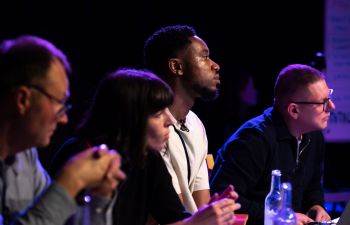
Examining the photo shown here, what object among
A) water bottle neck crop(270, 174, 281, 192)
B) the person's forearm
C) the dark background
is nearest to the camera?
the person's forearm

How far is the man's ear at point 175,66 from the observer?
267cm

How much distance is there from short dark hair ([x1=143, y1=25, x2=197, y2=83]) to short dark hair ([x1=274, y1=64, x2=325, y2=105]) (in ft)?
1.87

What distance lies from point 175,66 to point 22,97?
136 cm

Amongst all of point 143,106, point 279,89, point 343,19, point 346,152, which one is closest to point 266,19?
point 343,19

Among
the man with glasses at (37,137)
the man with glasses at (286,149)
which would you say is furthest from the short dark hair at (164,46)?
the man with glasses at (37,137)

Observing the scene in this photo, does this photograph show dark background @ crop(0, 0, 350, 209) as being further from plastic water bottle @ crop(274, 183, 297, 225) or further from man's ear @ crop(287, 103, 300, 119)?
plastic water bottle @ crop(274, 183, 297, 225)

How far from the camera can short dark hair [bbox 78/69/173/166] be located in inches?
68.2

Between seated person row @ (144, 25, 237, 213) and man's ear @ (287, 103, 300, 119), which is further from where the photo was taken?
man's ear @ (287, 103, 300, 119)

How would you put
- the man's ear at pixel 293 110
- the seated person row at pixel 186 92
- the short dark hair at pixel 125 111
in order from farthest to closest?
the man's ear at pixel 293 110 → the seated person row at pixel 186 92 → the short dark hair at pixel 125 111

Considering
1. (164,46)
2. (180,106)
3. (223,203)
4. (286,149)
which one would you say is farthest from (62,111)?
(286,149)

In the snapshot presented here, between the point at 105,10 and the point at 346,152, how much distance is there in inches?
118

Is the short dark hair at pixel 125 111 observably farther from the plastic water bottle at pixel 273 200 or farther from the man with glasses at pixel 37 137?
the plastic water bottle at pixel 273 200

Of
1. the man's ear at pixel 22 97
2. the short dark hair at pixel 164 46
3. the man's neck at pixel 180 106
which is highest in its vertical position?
the man's ear at pixel 22 97

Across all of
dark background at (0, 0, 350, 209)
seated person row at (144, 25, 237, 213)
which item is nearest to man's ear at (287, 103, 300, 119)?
seated person row at (144, 25, 237, 213)
